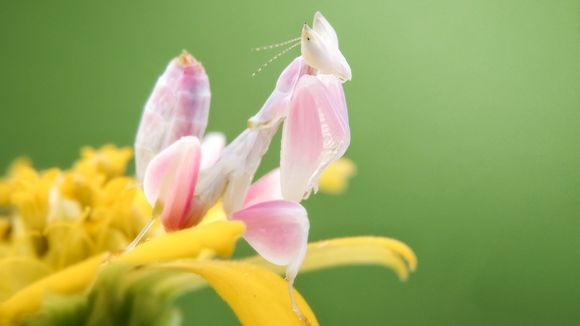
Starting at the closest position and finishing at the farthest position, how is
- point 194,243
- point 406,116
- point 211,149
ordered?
1. point 194,243
2. point 211,149
3. point 406,116

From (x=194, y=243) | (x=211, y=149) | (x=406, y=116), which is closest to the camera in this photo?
(x=194, y=243)

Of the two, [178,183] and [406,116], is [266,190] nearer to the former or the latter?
[178,183]

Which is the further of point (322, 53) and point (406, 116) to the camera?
point (406, 116)

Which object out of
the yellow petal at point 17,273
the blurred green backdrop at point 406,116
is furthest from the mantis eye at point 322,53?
the blurred green backdrop at point 406,116

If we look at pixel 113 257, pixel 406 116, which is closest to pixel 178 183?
pixel 113 257

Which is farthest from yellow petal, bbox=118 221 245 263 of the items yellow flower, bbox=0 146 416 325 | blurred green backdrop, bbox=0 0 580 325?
blurred green backdrop, bbox=0 0 580 325

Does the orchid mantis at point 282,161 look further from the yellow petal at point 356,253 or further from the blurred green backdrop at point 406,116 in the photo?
the blurred green backdrop at point 406,116
